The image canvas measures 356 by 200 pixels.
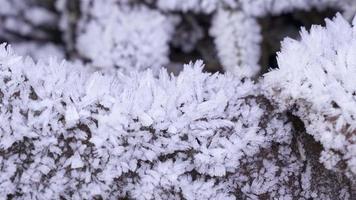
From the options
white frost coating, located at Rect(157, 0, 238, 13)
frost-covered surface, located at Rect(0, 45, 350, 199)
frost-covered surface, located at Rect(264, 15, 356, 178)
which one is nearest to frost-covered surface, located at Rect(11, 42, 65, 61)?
white frost coating, located at Rect(157, 0, 238, 13)

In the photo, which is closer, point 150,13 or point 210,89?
point 210,89

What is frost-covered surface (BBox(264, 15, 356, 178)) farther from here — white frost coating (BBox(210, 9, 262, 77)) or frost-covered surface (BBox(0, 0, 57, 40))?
frost-covered surface (BBox(0, 0, 57, 40))

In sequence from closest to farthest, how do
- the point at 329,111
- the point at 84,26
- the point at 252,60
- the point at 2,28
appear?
the point at 329,111
the point at 252,60
the point at 84,26
the point at 2,28

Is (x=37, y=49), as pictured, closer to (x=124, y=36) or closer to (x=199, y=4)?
(x=124, y=36)

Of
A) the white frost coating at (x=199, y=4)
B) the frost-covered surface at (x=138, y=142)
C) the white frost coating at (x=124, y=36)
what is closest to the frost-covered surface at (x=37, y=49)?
the white frost coating at (x=124, y=36)

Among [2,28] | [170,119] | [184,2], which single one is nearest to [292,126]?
[170,119]

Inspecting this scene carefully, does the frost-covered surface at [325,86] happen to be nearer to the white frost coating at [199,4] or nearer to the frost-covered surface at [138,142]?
the frost-covered surface at [138,142]

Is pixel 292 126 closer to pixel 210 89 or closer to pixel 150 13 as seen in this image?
pixel 210 89
